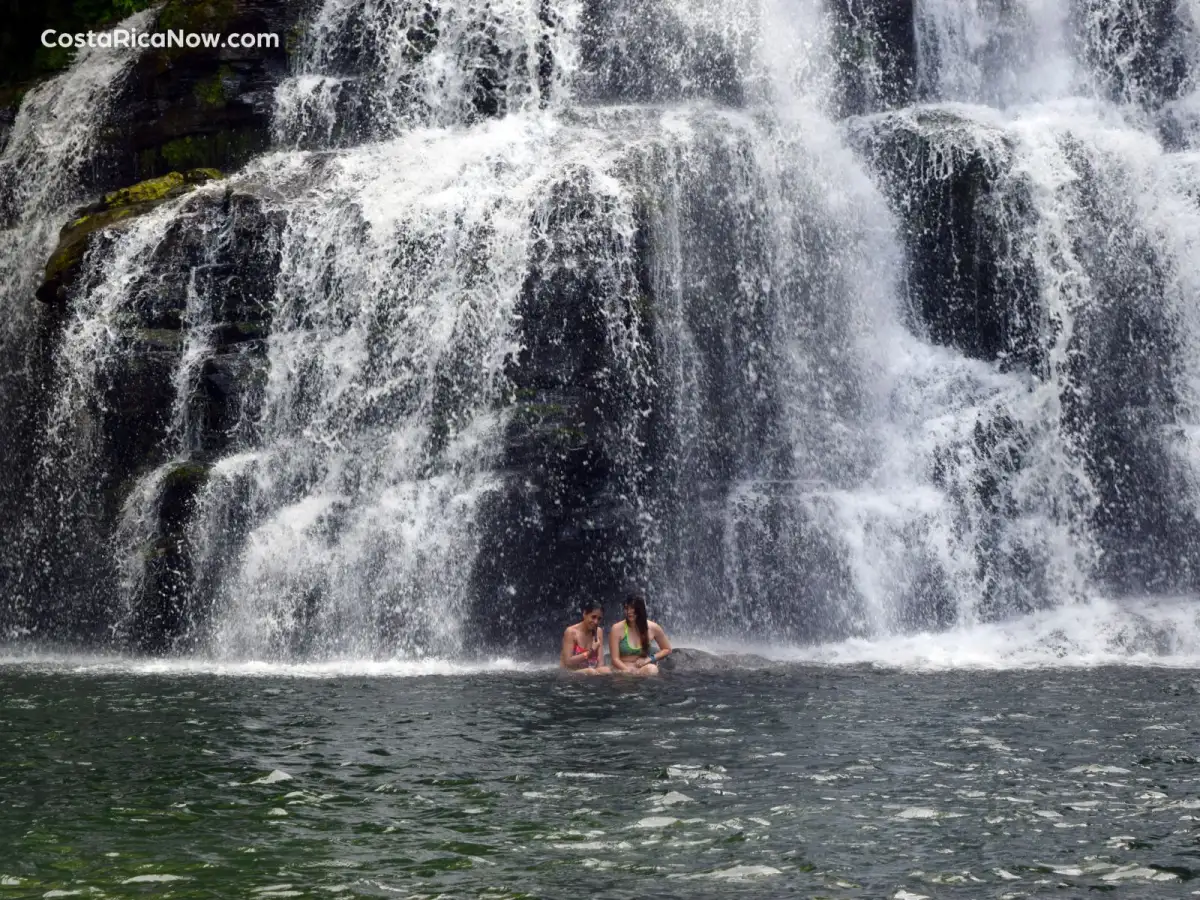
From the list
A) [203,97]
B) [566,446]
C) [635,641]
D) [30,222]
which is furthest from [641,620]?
[30,222]

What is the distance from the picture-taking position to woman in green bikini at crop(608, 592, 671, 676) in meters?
15.5

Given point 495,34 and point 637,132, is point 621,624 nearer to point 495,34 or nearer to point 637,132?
point 637,132

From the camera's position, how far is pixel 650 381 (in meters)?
19.1

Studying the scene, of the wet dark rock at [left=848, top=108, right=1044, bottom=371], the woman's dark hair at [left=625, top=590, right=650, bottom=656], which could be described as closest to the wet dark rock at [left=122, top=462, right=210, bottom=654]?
the woman's dark hair at [left=625, top=590, right=650, bottom=656]

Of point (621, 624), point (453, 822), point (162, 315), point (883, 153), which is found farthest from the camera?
point (883, 153)

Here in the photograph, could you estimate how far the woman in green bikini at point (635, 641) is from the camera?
15.5 meters

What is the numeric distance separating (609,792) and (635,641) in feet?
21.2

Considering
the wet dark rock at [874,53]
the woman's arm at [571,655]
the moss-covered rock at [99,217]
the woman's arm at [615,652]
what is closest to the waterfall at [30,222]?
the moss-covered rock at [99,217]

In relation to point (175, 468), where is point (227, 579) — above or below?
below

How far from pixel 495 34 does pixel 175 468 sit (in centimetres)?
1023

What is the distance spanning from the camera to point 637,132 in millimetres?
21719

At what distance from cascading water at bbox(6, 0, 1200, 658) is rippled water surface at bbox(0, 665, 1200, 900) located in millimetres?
4753

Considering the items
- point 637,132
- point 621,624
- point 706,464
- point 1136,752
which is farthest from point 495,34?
point 1136,752

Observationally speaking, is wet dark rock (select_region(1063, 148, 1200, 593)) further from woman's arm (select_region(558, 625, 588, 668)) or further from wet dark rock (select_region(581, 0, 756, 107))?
woman's arm (select_region(558, 625, 588, 668))
